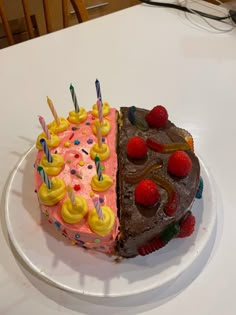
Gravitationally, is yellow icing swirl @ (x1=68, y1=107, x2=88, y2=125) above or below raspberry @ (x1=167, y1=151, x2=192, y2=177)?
above

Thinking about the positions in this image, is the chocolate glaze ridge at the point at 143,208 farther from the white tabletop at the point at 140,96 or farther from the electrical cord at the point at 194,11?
the electrical cord at the point at 194,11

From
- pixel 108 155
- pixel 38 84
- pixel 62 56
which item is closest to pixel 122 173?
pixel 108 155

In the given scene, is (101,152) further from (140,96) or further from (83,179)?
(140,96)

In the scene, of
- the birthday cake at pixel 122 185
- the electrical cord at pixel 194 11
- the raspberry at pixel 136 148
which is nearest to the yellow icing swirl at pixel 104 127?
the birthday cake at pixel 122 185

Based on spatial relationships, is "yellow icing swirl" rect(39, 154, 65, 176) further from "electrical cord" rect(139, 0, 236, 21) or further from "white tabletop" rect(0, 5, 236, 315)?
"electrical cord" rect(139, 0, 236, 21)

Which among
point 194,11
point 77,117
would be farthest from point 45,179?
point 194,11

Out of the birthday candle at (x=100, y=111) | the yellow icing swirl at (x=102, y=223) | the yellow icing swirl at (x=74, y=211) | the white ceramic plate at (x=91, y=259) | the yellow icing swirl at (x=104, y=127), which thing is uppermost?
the birthday candle at (x=100, y=111)

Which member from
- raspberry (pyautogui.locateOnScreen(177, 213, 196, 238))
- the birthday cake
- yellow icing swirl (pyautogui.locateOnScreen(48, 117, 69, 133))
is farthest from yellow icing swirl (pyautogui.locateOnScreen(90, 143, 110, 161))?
raspberry (pyautogui.locateOnScreen(177, 213, 196, 238))
